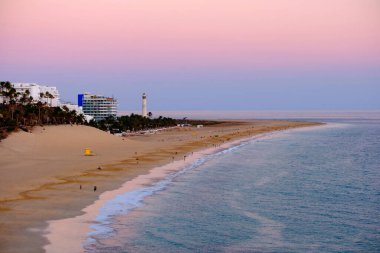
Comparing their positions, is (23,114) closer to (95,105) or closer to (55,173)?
(55,173)

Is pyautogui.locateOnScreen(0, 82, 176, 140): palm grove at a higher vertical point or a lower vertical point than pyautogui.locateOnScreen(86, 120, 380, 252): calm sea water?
higher

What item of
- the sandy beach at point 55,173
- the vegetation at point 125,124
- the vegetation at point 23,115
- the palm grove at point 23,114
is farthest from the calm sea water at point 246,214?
the vegetation at point 125,124

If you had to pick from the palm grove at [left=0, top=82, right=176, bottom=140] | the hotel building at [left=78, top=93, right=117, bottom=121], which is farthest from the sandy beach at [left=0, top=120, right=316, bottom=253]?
the hotel building at [left=78, top=93, right=117, bottom=121]

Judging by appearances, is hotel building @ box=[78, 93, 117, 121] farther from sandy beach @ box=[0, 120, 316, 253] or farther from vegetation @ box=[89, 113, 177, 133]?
sandy beach @ box=[0, 120, 316, 253]

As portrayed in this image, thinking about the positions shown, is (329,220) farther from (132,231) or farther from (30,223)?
(30,223)

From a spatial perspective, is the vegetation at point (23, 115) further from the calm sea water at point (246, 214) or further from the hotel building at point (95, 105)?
the hotel building at point (95, 105)

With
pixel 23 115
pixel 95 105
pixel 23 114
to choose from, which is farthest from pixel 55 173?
pixel 95 105

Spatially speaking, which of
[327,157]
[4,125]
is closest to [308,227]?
[327,157]
